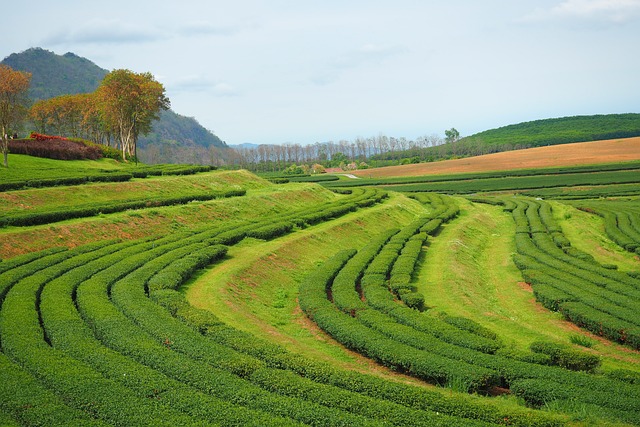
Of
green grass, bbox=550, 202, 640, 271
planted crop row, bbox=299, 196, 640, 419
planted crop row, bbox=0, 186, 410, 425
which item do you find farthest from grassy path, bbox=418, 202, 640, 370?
planted crop row, bbox=0, 186, 410, 425

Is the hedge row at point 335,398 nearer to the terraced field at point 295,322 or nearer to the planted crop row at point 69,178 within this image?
the terraced field at point 295,322

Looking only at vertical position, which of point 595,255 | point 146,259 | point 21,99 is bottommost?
point 595,255

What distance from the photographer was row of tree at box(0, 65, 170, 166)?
4912cm

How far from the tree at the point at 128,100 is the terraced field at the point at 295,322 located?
27.3 meters

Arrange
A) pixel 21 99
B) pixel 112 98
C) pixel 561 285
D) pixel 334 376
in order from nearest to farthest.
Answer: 1. pixel 334 376
2. pixel 561 285
3. pixel 21 99
4. pixel 112 98

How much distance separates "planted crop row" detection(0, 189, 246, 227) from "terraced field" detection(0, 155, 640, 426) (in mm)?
295

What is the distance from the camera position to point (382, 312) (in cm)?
2109

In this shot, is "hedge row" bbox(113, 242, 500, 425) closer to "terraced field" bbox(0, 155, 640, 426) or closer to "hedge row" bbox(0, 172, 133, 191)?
"terraced field" bbox(0, 155, 640, 426)

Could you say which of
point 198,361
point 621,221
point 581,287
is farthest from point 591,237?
point 198,361

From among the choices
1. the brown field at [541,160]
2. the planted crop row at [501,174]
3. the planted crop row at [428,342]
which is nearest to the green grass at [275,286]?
the planted crop row at [428,342]

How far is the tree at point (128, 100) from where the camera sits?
6512 centimetres

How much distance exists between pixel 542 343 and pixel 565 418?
5.63 meters

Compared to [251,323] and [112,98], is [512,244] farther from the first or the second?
[112,98]

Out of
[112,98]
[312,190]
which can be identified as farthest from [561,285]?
[112,98]
